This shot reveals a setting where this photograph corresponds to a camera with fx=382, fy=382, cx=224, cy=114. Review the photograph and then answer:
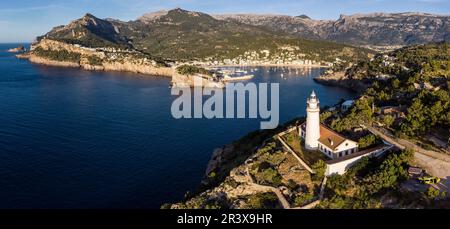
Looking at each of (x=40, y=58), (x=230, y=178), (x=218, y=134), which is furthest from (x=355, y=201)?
(x=40, y=58)

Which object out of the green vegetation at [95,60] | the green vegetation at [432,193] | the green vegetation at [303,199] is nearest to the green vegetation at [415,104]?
the green vegetation at [432,193]

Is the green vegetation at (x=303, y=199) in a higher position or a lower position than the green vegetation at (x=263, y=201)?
higher

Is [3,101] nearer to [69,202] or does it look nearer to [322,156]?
[69,202]

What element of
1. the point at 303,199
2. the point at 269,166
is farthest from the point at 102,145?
the point at 303,199

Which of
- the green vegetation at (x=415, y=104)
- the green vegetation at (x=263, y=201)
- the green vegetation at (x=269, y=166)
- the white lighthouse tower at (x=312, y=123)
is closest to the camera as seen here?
the green vegetation at (x=263, y=201)

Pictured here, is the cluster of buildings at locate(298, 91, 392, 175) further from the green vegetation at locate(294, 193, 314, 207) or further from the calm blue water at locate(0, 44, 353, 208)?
the calm blue water at locate(0, 44, 353, 208)

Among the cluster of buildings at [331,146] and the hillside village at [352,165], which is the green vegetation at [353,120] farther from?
the cluster of buildings at [331,146]

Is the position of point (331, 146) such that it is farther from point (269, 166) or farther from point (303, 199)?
point (303, 199)
